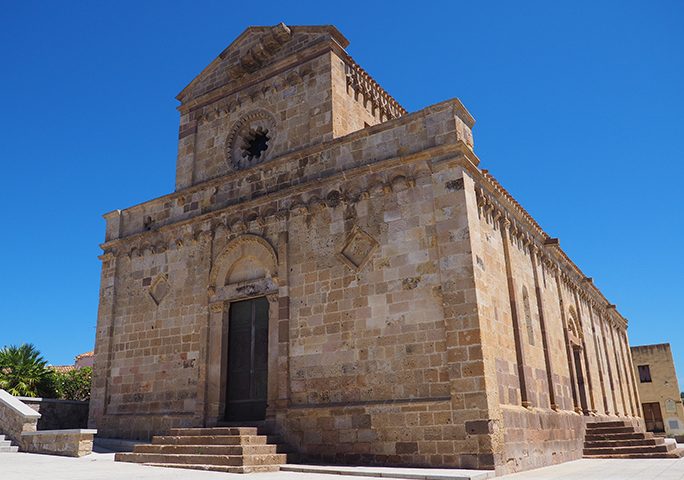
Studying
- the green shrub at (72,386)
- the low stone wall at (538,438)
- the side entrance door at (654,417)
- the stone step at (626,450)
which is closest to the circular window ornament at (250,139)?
the green shrub at (72,386)

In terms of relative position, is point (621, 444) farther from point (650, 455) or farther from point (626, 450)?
point (650, 455)

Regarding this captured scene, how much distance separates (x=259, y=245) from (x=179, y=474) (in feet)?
17.7

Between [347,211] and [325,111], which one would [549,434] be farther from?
[325,111]

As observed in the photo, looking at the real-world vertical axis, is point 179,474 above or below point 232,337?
below

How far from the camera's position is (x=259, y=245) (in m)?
12.8

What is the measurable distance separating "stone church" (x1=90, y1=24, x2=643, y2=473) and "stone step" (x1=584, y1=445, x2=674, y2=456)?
540 millimetres

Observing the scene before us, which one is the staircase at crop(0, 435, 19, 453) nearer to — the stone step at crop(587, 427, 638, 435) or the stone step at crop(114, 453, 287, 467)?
the stone step at crop(114, 453, 287, 467)

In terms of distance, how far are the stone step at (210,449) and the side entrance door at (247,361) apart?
1.81 meters

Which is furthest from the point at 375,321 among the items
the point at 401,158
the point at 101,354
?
the point at 101,354

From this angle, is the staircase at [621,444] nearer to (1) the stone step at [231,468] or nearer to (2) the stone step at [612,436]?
(2) the stone step at [612,436]

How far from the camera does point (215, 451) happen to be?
1009cm

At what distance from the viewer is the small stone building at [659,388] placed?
107 ft

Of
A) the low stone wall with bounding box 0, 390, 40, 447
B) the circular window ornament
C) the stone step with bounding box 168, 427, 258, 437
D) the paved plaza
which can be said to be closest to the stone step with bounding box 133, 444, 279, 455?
the stone step with bounding box 168, 427, 258, 437

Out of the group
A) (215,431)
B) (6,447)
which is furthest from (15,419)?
(215,431)
